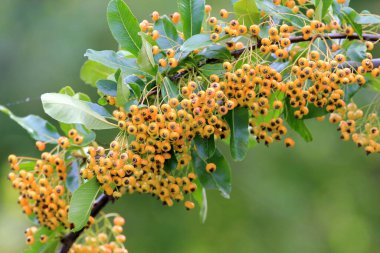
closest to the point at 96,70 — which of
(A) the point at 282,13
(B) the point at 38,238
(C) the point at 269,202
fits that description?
(B) the point at 38,238

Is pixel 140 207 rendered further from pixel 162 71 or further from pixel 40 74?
pixel 162 71

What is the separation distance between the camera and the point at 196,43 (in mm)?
1749

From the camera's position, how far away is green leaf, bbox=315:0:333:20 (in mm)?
1805

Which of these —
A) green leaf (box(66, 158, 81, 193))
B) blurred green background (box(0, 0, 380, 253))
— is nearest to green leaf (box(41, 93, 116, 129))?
green leaf (box(66, 158, 81, 193))

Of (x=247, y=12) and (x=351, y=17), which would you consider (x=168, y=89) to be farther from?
(x=351, y=17)

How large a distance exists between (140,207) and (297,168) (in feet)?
6.61

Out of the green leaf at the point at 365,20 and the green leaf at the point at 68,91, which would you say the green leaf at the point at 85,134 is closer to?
the green leaf at the point at 68,91

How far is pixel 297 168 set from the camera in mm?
7461

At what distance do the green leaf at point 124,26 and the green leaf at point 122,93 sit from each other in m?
0.24

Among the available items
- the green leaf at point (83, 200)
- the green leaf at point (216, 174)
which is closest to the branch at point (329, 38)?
the green leaf at point (216, 174)

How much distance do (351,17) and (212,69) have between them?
0.44m

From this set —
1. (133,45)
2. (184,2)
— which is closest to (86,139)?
(133,45)

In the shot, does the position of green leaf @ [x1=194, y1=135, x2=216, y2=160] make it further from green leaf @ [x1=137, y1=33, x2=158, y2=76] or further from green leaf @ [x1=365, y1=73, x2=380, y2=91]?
green leaf @ [x1=365, y1=73, x2=380, y2=91]

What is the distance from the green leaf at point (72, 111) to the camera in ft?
5.65
